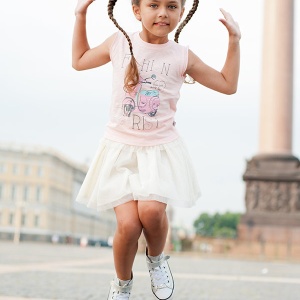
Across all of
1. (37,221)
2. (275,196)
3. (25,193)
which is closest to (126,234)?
(275,196)

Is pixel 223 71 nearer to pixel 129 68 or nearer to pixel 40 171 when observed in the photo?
pixel 129 68

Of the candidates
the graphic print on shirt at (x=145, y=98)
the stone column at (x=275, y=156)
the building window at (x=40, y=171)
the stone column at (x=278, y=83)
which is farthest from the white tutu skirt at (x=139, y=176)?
the building window at (x=40, y=171)

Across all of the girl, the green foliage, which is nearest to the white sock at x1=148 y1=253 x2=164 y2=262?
the girl

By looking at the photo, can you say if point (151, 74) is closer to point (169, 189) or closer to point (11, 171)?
point (169, 189)

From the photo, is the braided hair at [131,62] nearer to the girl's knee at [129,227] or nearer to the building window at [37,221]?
the girl's knee at [129,227]

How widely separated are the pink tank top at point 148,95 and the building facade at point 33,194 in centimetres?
8379

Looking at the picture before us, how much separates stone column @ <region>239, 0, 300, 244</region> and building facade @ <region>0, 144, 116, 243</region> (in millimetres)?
62844

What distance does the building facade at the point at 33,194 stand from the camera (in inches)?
3588

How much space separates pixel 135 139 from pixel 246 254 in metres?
21.3

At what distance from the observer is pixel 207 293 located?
6941 millimetres

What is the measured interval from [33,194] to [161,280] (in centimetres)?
9341

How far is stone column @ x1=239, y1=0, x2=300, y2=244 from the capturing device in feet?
82.7

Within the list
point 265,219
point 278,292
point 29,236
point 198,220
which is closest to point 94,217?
point 198,220

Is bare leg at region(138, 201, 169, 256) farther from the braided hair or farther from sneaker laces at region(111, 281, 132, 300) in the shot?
the braided hair
